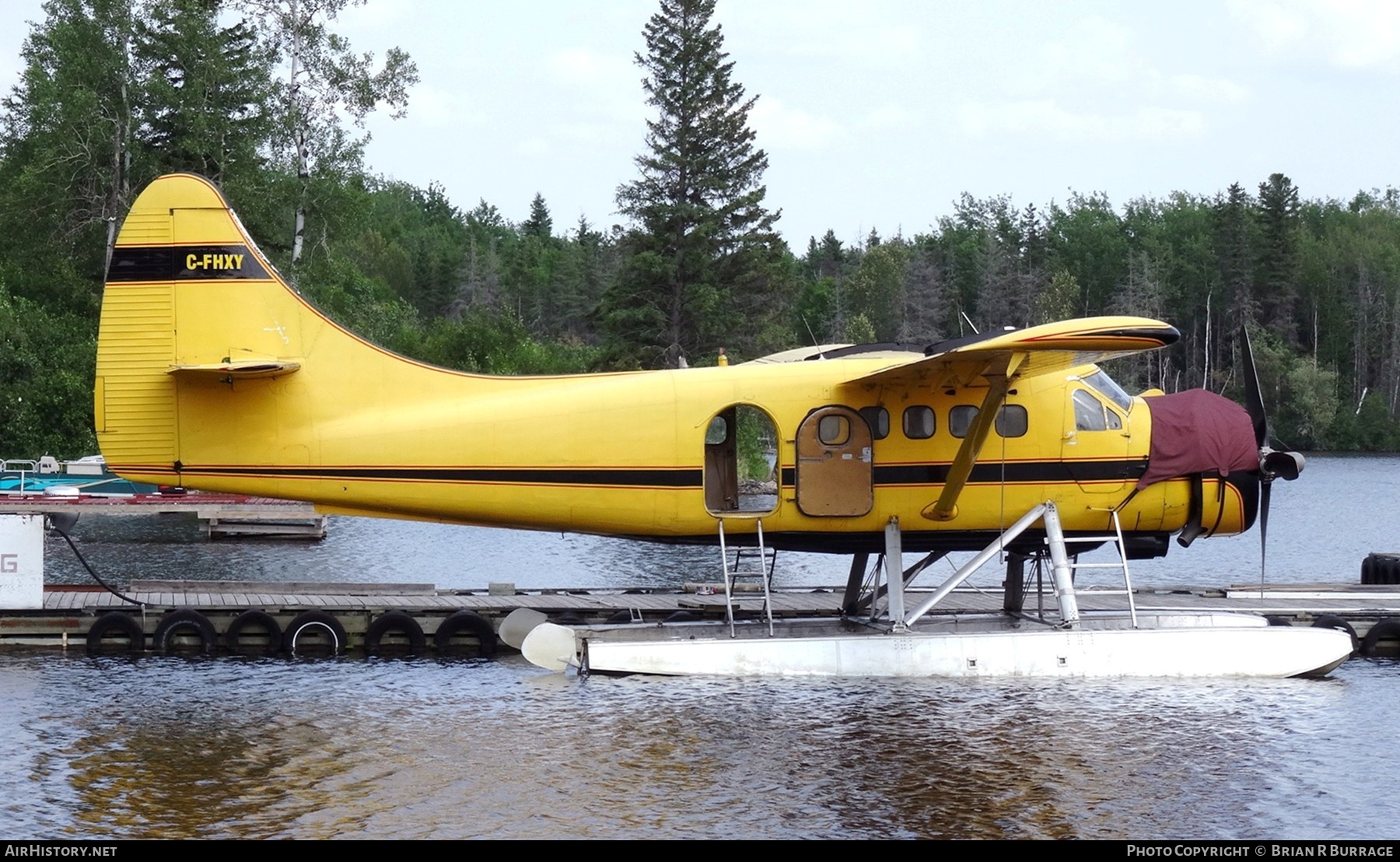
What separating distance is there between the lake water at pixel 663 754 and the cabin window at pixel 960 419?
2520 millimetres

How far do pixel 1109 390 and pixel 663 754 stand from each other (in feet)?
19.3

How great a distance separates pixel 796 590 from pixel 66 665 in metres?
8.65

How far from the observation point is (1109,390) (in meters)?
14.3

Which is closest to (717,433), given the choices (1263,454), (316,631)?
(316,631)

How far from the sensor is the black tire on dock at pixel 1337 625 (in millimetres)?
16266

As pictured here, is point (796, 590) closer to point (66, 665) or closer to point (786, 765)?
point (786, 765)

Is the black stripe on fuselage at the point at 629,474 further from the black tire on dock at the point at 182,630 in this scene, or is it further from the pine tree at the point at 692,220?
the pine tree at the point at 692,220

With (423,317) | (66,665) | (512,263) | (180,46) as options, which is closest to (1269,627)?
(66,665)

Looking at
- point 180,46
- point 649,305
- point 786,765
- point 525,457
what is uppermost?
point 180,46

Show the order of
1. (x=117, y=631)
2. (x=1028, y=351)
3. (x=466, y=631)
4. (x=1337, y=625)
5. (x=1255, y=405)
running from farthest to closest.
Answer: (x=1337, y=625), (x=466, y=631), (x=117, y=631), (x=1255, y=405), (x=1028, y=351)

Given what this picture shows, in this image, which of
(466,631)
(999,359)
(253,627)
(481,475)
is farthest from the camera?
(466,631)

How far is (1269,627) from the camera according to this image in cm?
1433

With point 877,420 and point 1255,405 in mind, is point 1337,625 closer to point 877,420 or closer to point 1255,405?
point 1255,405

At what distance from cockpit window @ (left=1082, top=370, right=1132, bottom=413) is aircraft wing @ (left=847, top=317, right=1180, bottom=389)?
682 mm
